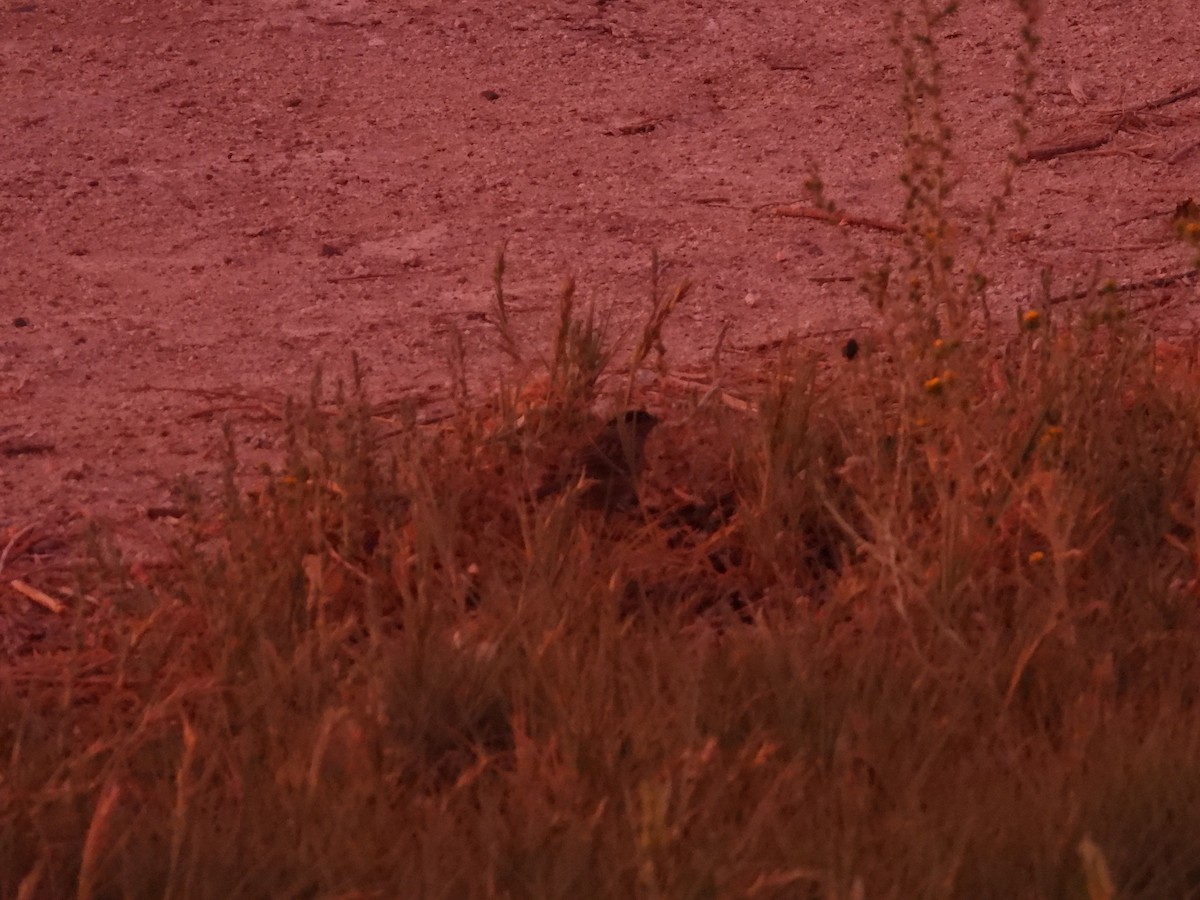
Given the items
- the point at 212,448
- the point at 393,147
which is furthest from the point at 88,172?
the point at 212,448

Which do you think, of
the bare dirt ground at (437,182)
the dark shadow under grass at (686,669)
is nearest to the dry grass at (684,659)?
the dark shadow under grass at (686,669)

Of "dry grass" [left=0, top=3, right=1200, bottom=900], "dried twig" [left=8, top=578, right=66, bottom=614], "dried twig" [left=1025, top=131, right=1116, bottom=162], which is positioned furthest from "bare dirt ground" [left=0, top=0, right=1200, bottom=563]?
"dry grass" [left=0, top=3, right=1200, bottom=900]

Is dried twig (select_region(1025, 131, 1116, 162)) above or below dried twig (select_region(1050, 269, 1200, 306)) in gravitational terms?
above

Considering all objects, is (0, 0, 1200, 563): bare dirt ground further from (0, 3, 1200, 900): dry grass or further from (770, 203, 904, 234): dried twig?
(0, 3, 1200, 900): dry grass

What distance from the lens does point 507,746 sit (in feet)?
7.57

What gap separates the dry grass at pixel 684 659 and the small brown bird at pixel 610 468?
0.15 ft

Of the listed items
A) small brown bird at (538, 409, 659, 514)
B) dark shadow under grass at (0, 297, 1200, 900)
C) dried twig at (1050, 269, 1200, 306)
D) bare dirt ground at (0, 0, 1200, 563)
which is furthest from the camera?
dried twig at (1050, 269, 1200, 306)

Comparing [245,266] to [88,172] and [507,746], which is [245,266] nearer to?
[88,172]

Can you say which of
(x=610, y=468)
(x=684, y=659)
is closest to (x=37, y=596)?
(x=610, y=468)

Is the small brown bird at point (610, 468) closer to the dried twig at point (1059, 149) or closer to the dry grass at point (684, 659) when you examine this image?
the dry grass at point (684, 659)

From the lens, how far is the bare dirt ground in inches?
145

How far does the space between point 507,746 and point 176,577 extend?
2.28ft

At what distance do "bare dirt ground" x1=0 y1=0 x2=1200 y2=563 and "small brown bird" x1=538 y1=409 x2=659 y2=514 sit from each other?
1.90 feet

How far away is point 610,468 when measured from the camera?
2959mm
